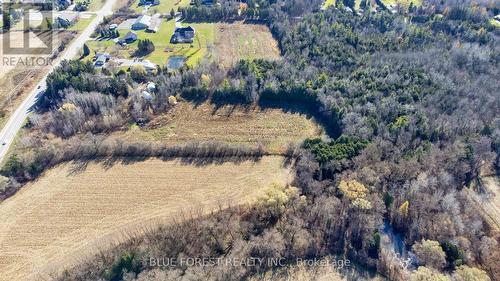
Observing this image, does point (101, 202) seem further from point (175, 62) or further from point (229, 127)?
point (175, 62)

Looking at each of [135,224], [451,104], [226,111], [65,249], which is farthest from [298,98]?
[65,249]

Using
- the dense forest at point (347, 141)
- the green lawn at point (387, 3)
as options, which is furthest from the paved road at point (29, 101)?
the green lawn at point (387, 3)

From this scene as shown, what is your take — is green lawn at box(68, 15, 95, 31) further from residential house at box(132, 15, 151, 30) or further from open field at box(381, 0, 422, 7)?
open field at box(381, 0, 422, 7)

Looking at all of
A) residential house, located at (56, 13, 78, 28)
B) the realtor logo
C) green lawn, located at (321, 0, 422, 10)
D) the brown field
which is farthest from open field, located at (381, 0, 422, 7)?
the realtor logo

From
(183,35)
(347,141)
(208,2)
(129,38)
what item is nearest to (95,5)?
(129,38)

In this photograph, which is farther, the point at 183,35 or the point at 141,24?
the point at 141,24
